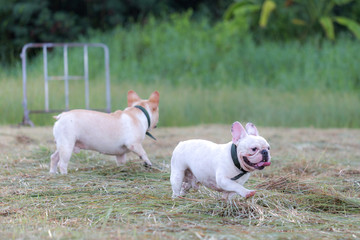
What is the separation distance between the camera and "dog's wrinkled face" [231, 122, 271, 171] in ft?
12.1

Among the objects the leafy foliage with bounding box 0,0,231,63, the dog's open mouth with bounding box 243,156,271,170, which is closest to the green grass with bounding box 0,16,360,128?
the leafy foliage with bounding box 0,0,231,63

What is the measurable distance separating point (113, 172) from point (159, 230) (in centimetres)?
227

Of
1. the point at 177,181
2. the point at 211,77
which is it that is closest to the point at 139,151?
the point at 177,181

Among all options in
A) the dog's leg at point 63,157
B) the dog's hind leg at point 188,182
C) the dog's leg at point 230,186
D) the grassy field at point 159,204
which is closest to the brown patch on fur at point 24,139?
the grassy field at point 159,204

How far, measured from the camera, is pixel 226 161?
3873 millimetres

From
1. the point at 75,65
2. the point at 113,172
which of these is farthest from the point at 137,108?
the point at 75,65

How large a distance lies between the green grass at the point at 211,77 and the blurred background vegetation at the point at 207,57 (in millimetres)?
28

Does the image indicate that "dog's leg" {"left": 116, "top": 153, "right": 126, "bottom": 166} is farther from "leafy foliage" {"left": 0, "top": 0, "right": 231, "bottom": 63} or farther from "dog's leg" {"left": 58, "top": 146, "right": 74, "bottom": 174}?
"leafy foliage" {"left": 0, "top": 0, "right": 231, "bottom": 63}

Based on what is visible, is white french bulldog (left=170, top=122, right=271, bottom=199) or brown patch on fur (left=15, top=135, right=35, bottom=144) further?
brown patch on fur (left=15, top=135, right=35, bottom=144)

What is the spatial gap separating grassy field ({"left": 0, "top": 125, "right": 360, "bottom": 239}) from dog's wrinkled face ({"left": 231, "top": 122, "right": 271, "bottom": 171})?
28cm

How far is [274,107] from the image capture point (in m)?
11.9

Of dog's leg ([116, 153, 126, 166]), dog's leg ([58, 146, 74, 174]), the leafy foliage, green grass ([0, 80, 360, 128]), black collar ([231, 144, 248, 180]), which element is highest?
the leafy foliage

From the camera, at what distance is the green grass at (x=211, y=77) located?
1162 centimetres

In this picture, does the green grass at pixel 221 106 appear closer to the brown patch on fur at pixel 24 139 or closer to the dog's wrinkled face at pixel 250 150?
the brown patch on fur at pixel 24 139
